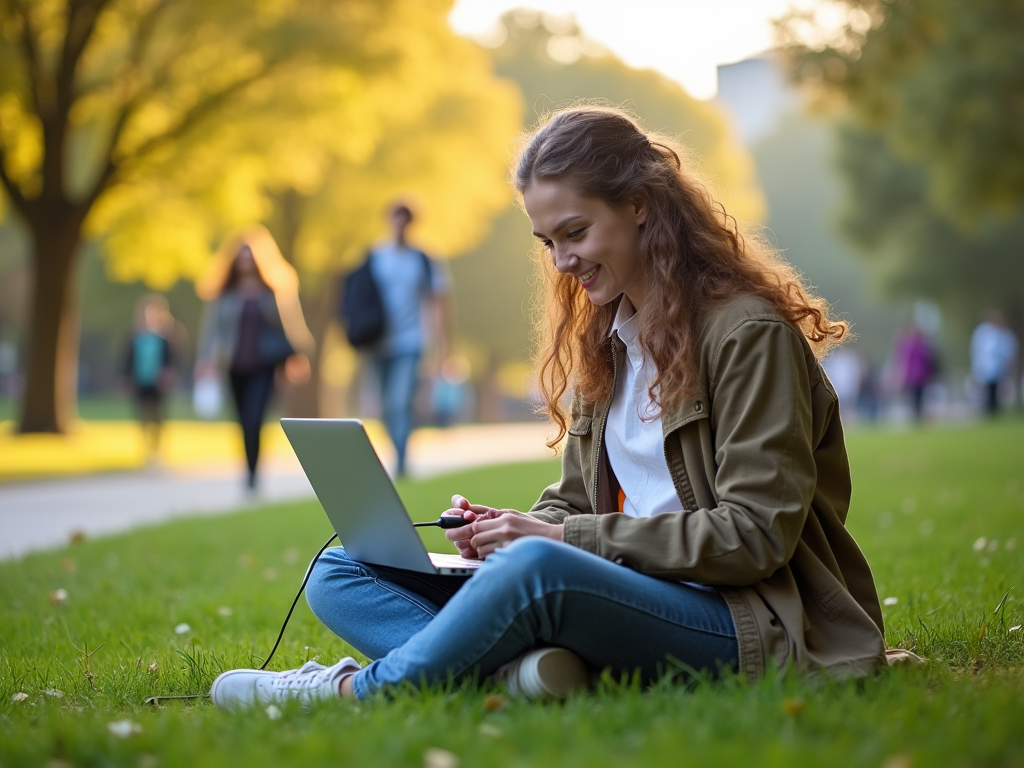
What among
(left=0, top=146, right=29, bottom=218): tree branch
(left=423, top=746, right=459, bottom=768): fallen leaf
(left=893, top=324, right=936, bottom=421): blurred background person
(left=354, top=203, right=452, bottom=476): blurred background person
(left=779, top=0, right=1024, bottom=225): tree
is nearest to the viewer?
(left=423, top=746, right=459, bottom=768): fallen leaf

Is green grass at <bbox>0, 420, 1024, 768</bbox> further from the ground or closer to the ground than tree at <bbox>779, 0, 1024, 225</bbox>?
closer to the ground

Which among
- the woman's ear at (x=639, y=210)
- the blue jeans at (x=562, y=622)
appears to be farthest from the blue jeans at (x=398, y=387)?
the blue jeans at (x=562, y=622)

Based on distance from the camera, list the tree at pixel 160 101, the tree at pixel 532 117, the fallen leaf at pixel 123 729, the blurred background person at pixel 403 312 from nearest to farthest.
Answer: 1. the fallen leaf at pixel 123 729
2. the blurred background person at pixel 403 312
3. the tree at pixel 160 101
4. the tree at pixel 532 117

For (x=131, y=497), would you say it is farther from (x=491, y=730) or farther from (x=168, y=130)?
(x=491, y=730)

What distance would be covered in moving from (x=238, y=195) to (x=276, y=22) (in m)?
3.83

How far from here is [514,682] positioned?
2.99 m

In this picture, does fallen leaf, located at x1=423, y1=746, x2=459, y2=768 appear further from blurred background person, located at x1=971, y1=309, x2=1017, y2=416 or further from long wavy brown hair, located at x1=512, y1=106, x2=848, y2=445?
blurred background person, located at x1=971, y1=309, x2=1017, y2=416

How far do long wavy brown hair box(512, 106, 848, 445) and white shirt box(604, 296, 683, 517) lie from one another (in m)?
0.07

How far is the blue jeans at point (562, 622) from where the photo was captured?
286cm

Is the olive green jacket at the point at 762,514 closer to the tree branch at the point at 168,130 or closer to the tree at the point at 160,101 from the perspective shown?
the tree at the point at 160,101

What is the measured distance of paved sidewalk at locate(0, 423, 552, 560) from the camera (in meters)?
9.22

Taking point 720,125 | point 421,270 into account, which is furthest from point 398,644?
point 720,125

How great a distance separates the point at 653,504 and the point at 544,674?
0.58m

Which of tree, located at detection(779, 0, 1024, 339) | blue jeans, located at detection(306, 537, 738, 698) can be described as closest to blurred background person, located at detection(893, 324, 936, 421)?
tree, located at detection(779, 0, 1024, 339)
